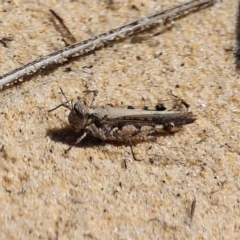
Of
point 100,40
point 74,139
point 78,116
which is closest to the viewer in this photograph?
point 78,116

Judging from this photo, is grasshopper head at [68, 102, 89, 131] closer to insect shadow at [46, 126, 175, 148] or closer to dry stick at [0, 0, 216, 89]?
insect shadow at [46, 126, 175, 148]

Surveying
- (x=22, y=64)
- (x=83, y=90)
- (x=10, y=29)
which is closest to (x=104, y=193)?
(x=83, y=90)

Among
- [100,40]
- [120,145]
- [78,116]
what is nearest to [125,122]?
[120,145]

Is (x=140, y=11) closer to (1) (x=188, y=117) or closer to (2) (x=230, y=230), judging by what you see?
(1) (x=188, y=117)

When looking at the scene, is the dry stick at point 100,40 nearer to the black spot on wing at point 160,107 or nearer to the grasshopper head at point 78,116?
the grasshopper head at point 78,116

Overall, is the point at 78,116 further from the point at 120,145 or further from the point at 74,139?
the point at 120,145

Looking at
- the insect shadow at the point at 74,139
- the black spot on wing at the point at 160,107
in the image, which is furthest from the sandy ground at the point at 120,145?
the black spot on wing at the point at 160,107
